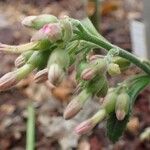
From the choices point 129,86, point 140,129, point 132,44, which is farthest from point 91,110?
point 129,86

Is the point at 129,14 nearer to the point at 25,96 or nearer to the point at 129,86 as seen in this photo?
the point at 25,96

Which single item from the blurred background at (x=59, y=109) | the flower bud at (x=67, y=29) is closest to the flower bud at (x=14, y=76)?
the flower bud at (x=67, y=29)

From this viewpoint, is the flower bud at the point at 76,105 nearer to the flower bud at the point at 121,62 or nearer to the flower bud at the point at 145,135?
the flower bud at the point at 121,62

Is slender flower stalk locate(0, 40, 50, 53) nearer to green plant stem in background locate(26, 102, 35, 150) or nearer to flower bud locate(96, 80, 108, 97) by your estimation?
flower bud locate(96, 80, 108, 97)

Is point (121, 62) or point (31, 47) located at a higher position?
point (31, 47)

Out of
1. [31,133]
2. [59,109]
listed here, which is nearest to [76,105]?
[31,133]

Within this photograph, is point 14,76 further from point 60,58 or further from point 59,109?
point 59,109

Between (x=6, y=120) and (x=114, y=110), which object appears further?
(x=6, y=120)
